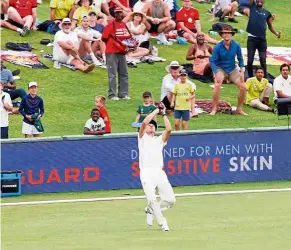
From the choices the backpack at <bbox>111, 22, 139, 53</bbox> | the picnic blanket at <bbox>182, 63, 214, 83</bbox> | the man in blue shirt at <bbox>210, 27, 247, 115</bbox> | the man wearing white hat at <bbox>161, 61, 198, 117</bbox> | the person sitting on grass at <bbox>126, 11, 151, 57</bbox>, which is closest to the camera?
the man wearing white hat at <bbox>161, 61, 198, 117</bbox>

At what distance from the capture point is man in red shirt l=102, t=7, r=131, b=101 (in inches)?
A: 1042

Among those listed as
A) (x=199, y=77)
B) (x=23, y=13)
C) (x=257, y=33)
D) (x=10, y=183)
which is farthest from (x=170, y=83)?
(x=10, y=183)

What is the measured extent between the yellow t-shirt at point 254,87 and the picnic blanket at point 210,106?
25.5 inches

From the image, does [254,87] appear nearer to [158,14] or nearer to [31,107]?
[158,14]

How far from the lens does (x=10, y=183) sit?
21703 mm

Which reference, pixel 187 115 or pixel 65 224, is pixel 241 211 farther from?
pixel 187 115

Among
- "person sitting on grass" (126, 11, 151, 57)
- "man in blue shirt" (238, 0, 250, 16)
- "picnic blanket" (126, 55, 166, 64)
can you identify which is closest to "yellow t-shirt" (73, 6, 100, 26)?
"person sitting on grass" (126, 11, 151, 57)

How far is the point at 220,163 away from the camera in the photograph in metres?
23.2

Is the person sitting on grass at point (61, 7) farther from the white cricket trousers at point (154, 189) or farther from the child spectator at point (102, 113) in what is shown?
the white cricket trousers at point (154, 189)

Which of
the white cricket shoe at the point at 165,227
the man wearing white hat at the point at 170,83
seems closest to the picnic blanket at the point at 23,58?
A: the man wearing white hat at the point at 170,83

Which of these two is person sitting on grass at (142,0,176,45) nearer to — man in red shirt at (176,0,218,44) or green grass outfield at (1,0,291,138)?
man in red shirt at (176,0,218,44)

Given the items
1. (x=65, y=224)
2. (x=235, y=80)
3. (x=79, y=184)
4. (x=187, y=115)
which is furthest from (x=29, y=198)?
(x=235, y=80)

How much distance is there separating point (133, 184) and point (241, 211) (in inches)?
125

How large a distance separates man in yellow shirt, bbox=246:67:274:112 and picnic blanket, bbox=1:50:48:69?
511 centimetres
